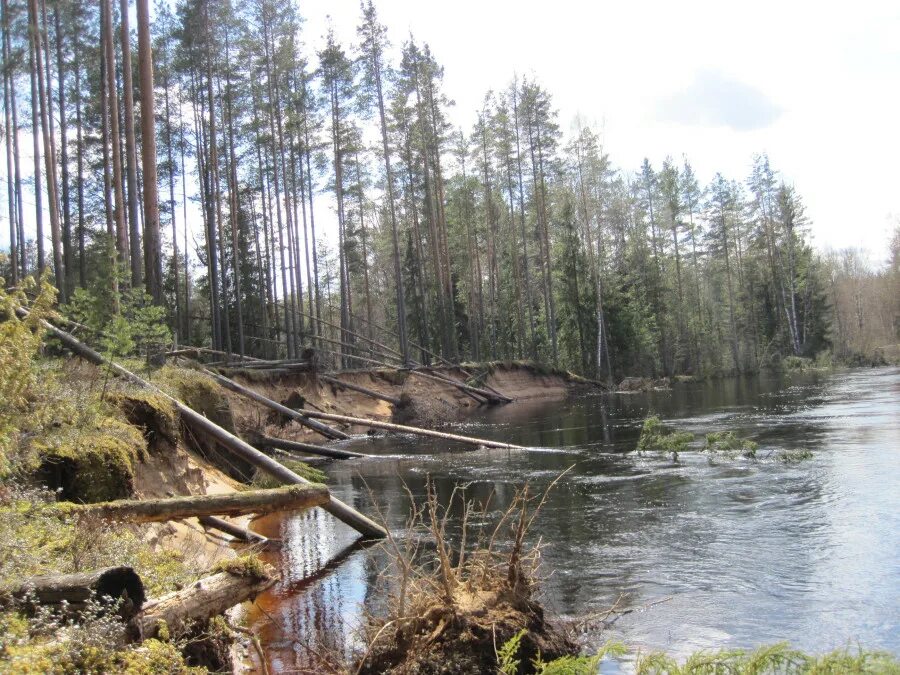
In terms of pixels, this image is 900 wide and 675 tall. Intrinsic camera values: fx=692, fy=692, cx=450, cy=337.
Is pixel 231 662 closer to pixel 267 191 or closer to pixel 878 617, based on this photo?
pixel 878 617

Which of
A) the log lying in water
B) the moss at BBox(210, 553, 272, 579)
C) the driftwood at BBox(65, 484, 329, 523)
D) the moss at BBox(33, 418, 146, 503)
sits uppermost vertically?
the log lying in water

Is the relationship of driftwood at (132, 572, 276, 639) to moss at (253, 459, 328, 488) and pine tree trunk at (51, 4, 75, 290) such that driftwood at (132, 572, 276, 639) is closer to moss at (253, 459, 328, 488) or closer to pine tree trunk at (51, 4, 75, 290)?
moss at (253, 459, 328, 488)

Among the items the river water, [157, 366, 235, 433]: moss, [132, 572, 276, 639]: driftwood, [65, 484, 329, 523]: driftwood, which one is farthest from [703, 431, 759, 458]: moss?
[132, 572, 276, 639]: driftwood

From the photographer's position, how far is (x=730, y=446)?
1523 centimetres

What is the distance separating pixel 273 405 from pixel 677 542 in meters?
11.6

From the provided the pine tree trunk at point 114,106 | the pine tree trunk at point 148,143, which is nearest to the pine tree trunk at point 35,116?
the pine tree trunk at point 114,106

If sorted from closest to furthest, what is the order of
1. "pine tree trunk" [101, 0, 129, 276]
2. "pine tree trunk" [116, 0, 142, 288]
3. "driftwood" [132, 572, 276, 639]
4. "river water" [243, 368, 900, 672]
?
"driftwood" [132, 572, 276, 639] < "river water" [243, 368, 900, 672] < "pine tree trunk" [116, 0, 142, 288] < "pine tree trunk" [101, 0, 129, 276]

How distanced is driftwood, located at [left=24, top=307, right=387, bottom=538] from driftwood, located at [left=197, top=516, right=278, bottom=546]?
0.89m

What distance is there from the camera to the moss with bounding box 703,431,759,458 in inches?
581

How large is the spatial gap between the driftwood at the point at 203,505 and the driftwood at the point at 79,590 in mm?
2270

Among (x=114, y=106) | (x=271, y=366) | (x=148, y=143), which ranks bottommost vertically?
(x=271, y=366)

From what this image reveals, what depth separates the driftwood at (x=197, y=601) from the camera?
15.0ft

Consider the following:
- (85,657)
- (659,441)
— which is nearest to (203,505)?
(85,657)

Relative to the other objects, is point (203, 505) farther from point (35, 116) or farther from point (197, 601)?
point (35, 116)
